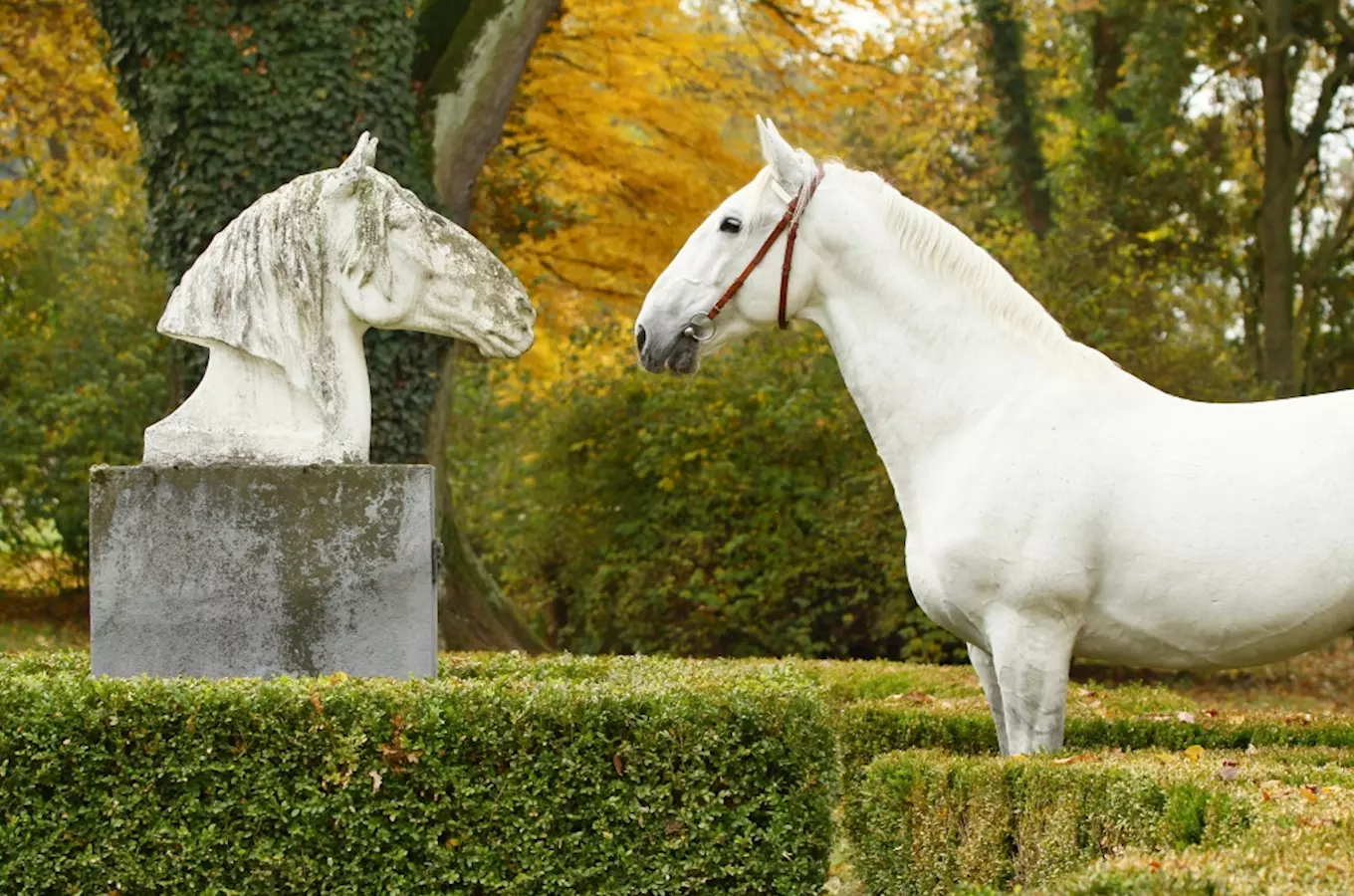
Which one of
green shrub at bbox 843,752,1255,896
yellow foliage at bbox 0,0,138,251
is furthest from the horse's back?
yellow foliage at bbox 0,0,138,251

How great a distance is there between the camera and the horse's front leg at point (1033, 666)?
5078mm

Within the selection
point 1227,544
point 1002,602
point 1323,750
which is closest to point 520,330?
point 1002,602

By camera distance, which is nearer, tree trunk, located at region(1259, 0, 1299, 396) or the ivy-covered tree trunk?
the ivy-covered tree trunk

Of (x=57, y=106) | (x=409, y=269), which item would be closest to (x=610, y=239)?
(x=57, y=106)

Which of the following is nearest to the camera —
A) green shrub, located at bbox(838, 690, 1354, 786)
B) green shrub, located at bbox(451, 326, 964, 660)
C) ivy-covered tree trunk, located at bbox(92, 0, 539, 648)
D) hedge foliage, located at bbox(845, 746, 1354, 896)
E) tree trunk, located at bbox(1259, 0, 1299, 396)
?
hedge foliage, located at bbox(845, 746, 1354, 896)

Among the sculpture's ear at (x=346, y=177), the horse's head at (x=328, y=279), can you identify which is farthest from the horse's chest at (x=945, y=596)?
the sculpture's ear at (x=346, y=177)

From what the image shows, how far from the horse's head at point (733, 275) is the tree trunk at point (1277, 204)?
438 inches

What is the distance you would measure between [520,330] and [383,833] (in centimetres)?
197

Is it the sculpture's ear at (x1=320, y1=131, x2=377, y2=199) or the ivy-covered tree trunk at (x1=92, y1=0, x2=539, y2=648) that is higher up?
the ivy-covered tree trunk at (x1=92, y1=0, x2=539, y2=648)

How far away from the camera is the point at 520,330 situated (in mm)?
5957

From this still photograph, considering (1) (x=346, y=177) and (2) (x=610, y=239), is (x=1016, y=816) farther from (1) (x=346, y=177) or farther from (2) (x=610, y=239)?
(2) (x=610, y=239)

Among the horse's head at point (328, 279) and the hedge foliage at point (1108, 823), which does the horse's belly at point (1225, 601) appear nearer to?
the hedge foliage at point (1108, 823)

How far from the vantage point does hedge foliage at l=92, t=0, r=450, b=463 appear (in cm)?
1037

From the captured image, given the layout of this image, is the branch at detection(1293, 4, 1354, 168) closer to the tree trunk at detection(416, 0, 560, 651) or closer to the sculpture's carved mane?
the tree trunk at detection(416, 0, 560, 651)
